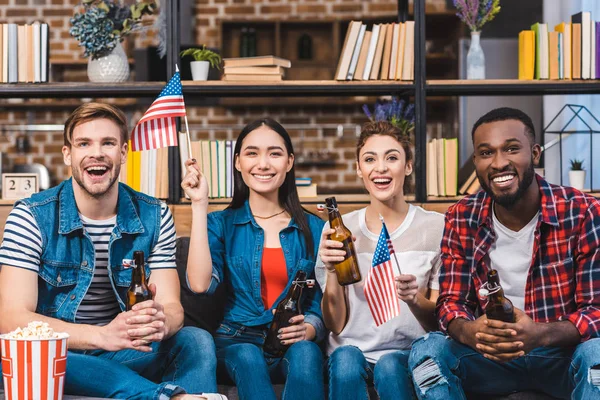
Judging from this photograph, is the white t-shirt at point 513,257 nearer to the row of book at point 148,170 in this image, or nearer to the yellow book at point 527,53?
the yellow book at point 527,53

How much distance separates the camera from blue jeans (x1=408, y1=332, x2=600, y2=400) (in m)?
2.13

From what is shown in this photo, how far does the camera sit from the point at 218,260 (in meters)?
2.66

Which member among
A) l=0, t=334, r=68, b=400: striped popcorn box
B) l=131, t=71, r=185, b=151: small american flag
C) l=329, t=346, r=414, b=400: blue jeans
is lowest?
l=329, t=346, r=414, b=400: blue jeans

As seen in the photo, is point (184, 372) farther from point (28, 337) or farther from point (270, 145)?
point (270, 145)

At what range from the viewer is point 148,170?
334 cm

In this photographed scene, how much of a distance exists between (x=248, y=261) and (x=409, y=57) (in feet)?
4.20

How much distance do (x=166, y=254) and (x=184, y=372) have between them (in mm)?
423

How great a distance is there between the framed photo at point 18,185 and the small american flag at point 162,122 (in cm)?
106

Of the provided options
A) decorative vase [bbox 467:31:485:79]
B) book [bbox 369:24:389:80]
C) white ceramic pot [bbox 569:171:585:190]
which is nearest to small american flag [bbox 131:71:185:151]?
book [bbox 369:24:389:80]

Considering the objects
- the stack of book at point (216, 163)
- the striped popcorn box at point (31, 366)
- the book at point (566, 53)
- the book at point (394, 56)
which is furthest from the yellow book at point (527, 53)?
the striped popcorn box at point (31, 366)

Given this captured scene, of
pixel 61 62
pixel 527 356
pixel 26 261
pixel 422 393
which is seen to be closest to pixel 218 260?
pixel 26 261

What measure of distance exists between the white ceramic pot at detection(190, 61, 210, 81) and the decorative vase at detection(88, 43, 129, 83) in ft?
1.03

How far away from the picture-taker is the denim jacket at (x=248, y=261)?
2584 millimetres

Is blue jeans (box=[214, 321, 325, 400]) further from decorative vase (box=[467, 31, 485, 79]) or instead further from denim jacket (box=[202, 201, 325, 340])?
decorative vase (box=[467, 31, 485, 79])
